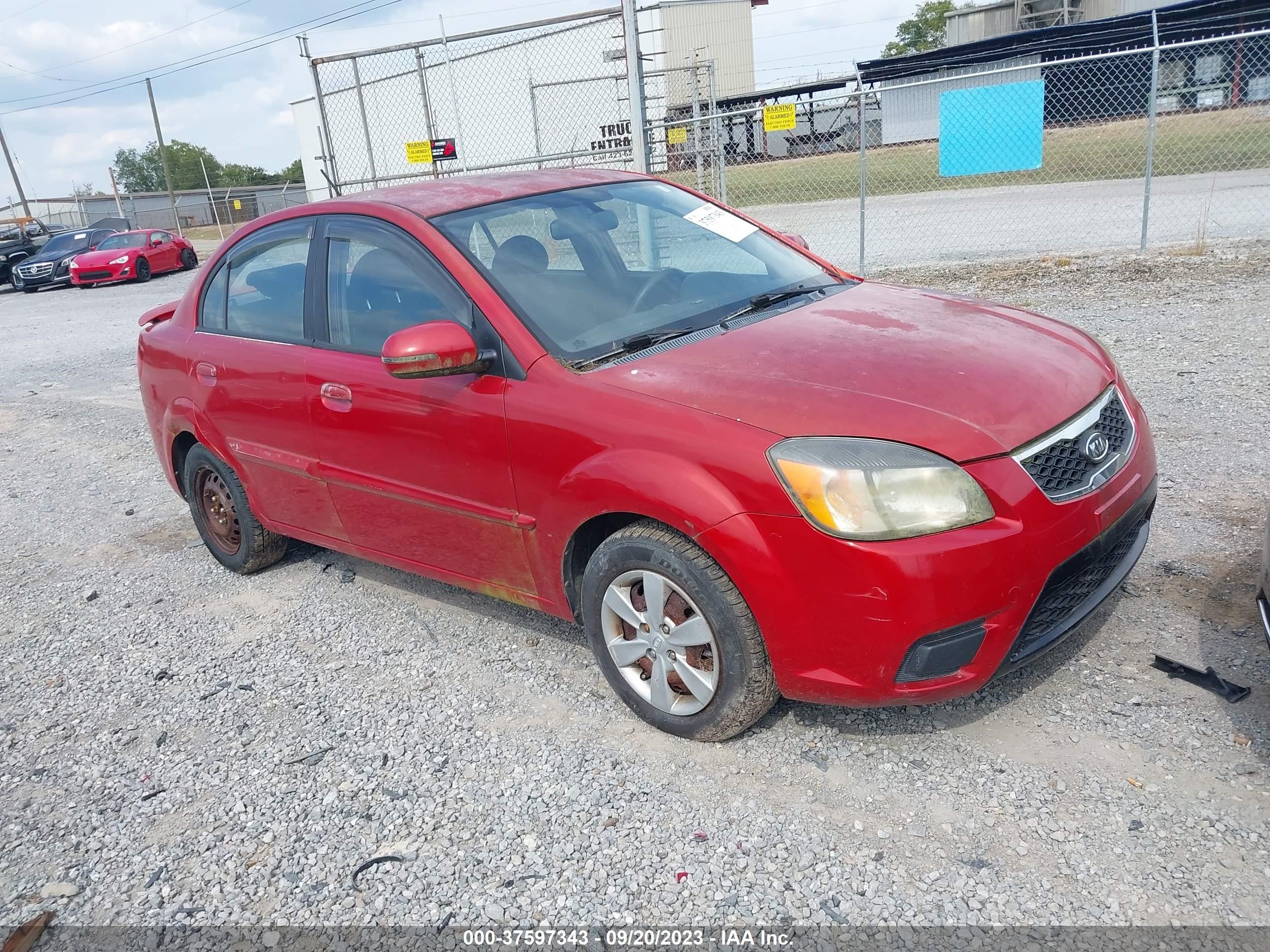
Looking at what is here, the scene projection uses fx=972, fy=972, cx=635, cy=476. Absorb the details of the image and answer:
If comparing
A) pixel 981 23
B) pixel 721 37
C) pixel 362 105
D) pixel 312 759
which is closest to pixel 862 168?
pixel 362 105

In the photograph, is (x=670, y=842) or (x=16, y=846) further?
(x=16, y=846)

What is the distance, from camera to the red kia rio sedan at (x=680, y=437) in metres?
2.60

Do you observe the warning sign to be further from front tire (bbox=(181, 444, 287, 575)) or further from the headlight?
the headlight

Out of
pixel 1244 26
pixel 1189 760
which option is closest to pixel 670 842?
pixel 1189 760

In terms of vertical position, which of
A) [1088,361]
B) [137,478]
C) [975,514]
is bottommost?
[137,478]

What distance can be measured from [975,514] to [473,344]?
5.44ft

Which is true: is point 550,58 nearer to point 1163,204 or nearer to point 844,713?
point 1163,204

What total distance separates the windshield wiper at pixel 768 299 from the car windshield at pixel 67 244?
25.2 m

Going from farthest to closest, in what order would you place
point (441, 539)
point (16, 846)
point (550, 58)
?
1. point (550, 58)
2. point (441, 539)
3. point (16, 846)

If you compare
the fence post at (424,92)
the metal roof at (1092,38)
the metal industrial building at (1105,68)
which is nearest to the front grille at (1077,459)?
the fence post at (424,92)

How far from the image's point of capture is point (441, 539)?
366 cm

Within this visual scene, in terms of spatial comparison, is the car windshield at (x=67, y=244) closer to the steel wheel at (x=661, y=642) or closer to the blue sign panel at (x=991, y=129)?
the blue sign panel at (x=991, y=129)

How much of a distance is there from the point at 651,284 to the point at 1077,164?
21.4 m

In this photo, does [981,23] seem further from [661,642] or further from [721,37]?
[661,642]
